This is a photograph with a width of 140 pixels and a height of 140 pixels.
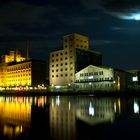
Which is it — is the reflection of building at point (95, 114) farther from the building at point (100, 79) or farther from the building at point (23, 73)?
the building at point (23, 73)

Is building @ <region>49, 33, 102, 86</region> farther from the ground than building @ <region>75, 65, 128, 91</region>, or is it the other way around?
building @ <region>49, 33, 102, 86</region>

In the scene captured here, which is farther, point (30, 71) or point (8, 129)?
point (30, 71)

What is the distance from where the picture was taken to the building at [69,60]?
106 m

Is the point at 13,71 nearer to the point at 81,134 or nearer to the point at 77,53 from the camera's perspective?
the point at 77,53

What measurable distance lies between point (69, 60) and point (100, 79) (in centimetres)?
2099

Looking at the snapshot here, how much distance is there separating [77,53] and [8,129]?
93.5 m

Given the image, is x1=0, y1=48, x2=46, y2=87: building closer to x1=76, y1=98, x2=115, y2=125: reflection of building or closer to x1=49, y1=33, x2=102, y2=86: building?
x1=49, y1=33, x2=102, y2=86: building

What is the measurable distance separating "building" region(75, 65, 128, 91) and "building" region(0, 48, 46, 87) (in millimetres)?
44620

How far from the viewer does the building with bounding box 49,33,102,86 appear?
349 ft

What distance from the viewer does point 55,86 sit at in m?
111

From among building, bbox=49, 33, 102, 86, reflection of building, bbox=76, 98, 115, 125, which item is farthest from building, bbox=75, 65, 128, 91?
reflection of building, bbox=76, 98, 115, 125

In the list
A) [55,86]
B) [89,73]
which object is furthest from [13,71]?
[89,73]

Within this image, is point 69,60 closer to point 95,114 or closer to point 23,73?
point 23,73

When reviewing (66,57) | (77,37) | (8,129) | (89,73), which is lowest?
(8,129)
